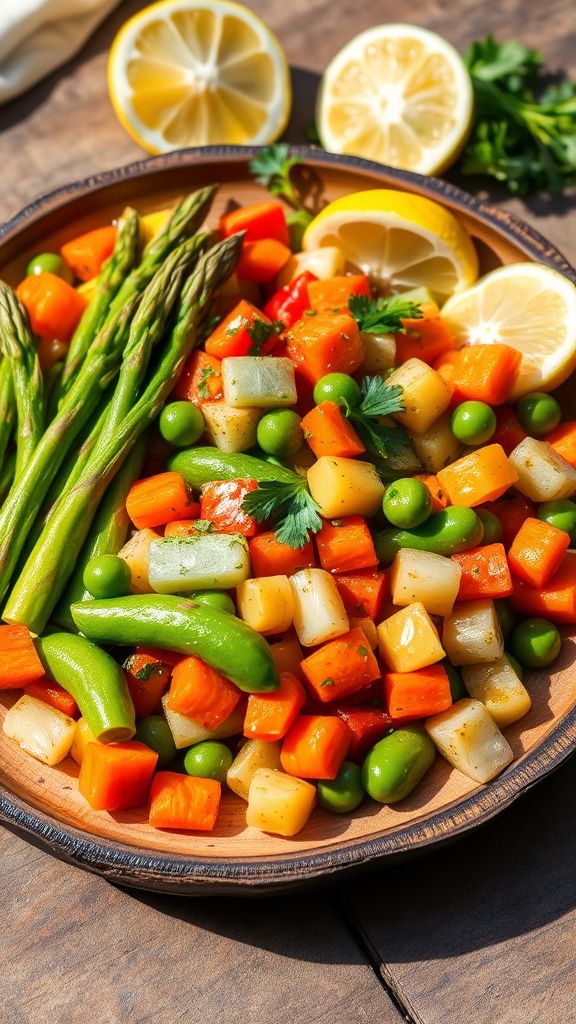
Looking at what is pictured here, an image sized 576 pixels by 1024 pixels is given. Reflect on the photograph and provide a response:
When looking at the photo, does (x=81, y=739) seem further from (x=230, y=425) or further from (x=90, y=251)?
(x=90, y=251)

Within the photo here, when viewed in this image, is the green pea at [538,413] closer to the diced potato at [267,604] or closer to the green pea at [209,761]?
the diced potato at [267,604]

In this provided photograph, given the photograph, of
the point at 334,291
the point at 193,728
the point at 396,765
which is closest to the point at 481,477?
the point at 334,291

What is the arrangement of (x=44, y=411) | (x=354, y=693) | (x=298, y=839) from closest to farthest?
1. (x=298, y=839)
2. (x=354, y=693)
3. (x=44, y=411)

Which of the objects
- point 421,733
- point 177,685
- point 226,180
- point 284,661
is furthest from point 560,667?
point 226,180

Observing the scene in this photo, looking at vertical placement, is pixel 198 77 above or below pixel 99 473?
above

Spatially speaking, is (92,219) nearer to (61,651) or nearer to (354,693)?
(61,651)

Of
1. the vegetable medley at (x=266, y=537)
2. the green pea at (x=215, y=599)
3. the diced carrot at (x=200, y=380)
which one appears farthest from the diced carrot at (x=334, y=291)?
the green pea at (x=215, y=599)
